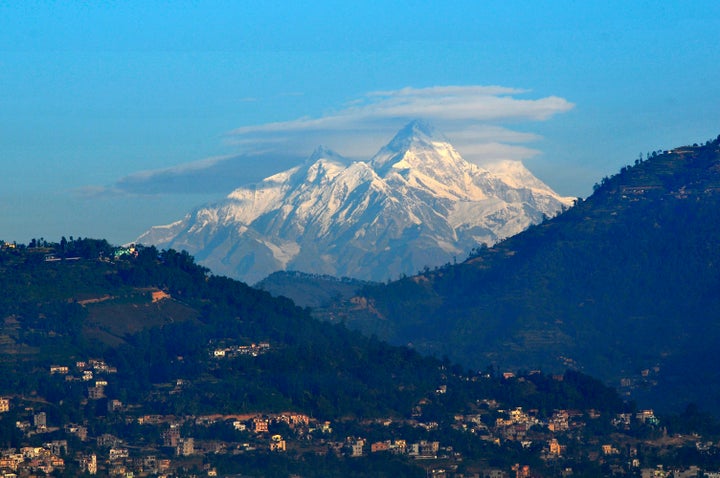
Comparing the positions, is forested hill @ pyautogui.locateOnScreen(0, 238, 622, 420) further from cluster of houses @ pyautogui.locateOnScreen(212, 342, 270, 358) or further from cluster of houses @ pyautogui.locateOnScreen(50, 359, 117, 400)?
cluster of houses @ pyautogui.locateOnScreen(50, 359, 117, 400)

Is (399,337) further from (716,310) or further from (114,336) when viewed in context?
(114,336)

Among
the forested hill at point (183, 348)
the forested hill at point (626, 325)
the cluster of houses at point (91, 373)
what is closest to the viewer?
the forested hill at point (183, 348)

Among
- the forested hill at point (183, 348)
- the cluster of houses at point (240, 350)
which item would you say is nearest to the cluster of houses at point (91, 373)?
the forested hill at point (183, 348)

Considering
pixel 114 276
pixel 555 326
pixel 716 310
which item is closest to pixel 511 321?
pixel 555 326

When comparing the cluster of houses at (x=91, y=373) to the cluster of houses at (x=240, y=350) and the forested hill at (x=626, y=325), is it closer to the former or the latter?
the cluster of houses at (x=240, y=350)

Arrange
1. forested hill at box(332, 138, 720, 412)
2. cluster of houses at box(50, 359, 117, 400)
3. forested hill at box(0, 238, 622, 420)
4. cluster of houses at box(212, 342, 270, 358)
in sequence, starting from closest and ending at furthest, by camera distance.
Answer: forested hill at box(0, 238, 622, 420), cluster of houses at box(50, 359, 117, 400), cluster of houses at box(212, 342, 270, 358), forested hill at box(332, 138, 720, 412)

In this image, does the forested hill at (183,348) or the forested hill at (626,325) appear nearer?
the forested hill at (183,348)

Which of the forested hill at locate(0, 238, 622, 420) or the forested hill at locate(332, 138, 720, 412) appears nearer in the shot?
the forested hill at locate(0, 238, 622, 420)

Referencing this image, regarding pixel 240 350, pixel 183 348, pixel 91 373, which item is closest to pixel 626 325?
pixel 240 350

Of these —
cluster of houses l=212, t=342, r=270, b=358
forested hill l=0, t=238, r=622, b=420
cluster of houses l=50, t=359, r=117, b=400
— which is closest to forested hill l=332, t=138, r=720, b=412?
forested hill l=0, t=238, r=622, b=420

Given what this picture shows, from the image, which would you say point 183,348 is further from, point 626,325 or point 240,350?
point 626,325

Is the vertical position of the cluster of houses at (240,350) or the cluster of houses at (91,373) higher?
the cluster of houses at (240,350)
